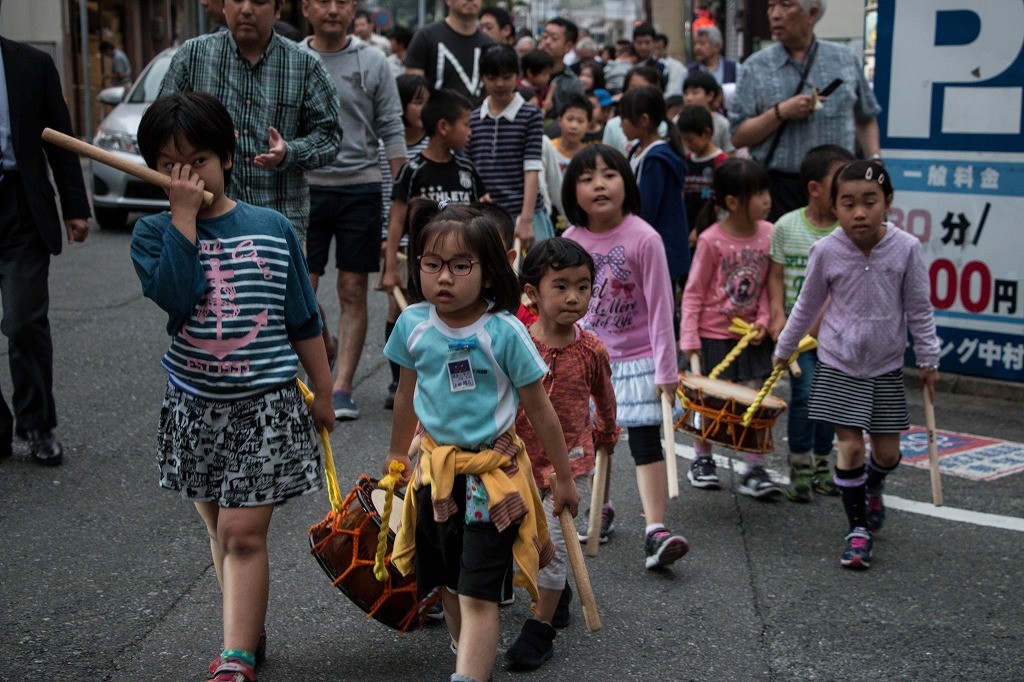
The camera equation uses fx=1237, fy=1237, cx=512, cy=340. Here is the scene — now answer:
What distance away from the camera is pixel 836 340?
15.6 ft

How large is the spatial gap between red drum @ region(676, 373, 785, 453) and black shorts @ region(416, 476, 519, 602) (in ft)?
5.82

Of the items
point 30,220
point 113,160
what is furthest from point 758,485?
point 30,220

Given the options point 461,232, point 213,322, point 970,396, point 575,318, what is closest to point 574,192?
point 575,318

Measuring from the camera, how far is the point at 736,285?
5488mm

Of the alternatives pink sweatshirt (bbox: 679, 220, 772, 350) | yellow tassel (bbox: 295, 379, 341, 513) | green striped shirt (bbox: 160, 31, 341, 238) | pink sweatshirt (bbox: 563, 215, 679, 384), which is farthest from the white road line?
yellow tassel (bbox: 295, 379, 341, 513)

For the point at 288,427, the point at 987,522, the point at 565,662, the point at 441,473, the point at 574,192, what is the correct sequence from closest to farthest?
the point at 441,473, the point at 288,427, the point at 565,662, the point at 574,192, the point at 987,522

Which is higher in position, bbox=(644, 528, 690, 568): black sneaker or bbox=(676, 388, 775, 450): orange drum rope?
bbox=(676, 388, 775, 450): orange drum rope

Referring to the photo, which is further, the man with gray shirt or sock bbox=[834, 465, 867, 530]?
the man with gray shirt

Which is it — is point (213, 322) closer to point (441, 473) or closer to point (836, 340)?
point (441, 473)

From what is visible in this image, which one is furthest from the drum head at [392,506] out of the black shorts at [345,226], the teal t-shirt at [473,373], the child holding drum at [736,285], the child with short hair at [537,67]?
the child with short hair at [537,67]

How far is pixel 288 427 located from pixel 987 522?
3.17 metres

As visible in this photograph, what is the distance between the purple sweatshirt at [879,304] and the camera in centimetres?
466

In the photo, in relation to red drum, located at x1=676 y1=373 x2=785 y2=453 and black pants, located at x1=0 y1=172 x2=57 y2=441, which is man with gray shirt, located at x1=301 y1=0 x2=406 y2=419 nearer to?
black pants, located at x1=0 y1=172 x2=57 y2=441

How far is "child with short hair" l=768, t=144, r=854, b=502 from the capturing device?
5.46 m
